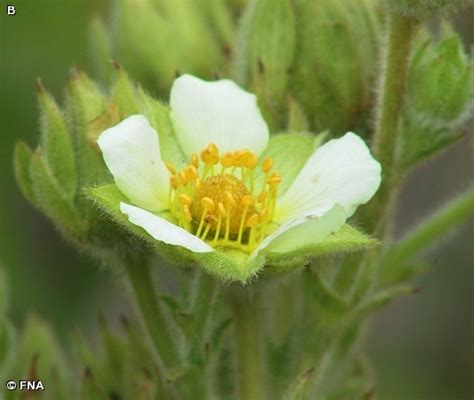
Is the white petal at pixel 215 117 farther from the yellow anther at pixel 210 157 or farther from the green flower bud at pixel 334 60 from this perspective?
the green flower bud at pixel 334 60

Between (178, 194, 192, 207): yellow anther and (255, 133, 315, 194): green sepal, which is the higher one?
(255, 133, 315, 194): green sepal

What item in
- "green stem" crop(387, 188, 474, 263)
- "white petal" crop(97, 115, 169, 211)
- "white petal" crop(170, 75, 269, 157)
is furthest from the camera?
"green stem" crop(387, 188, 474, 263)

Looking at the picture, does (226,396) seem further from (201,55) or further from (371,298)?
(201,55)

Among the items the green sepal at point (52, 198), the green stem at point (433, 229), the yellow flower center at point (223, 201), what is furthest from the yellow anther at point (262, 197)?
the green stem at point (433, 229)

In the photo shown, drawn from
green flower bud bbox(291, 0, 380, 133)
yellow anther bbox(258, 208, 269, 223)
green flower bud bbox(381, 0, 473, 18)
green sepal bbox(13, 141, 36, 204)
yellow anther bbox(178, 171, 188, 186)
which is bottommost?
yellow anther bbox(258, 208, 269, 223)

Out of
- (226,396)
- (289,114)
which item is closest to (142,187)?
(289,114)

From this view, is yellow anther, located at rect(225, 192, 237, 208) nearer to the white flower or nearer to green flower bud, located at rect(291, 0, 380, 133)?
the white flower

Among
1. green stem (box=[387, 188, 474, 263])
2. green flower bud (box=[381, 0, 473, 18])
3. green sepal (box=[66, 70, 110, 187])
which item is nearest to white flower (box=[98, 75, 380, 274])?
green sepal (box=[66, 70, 110, 187])
